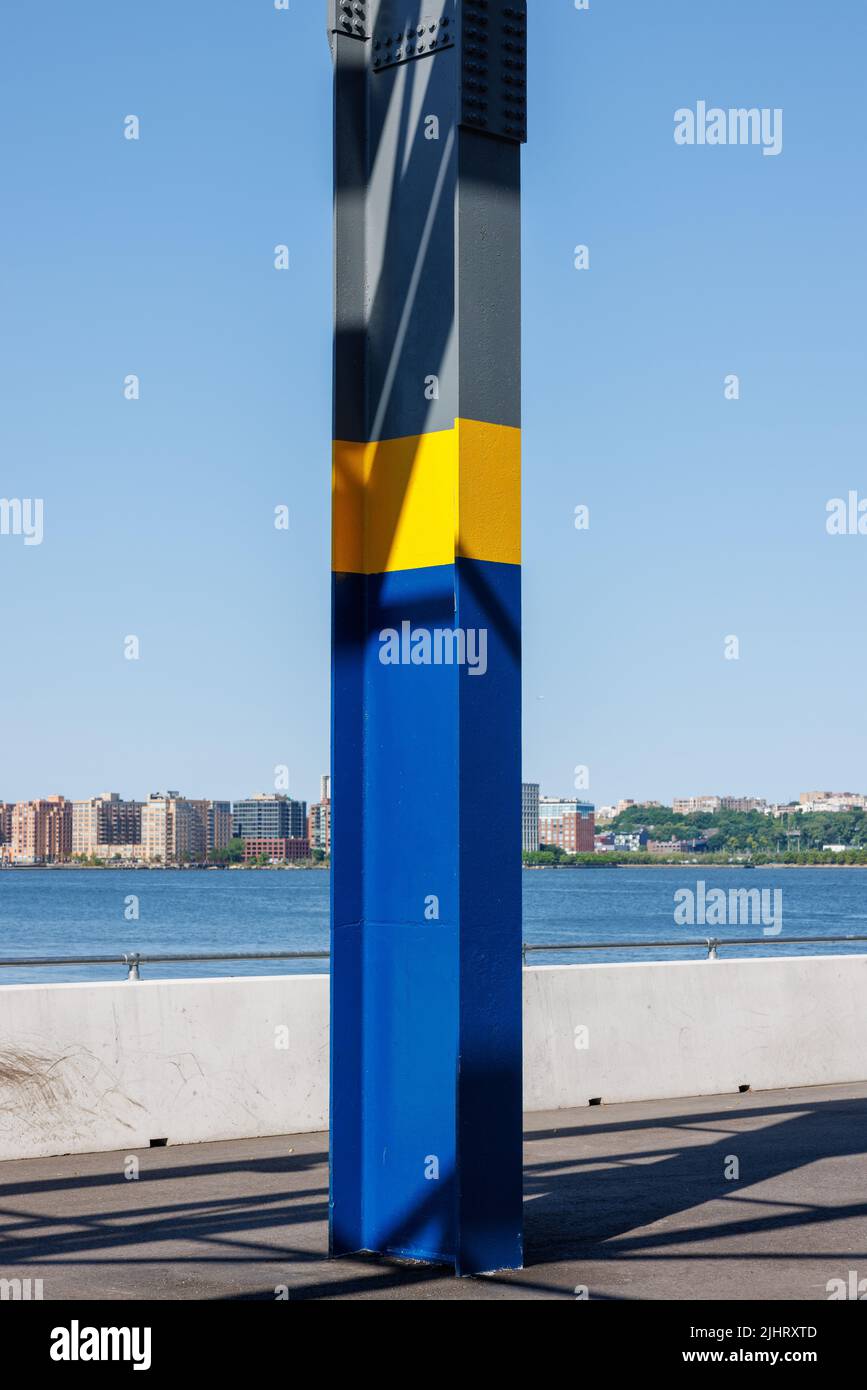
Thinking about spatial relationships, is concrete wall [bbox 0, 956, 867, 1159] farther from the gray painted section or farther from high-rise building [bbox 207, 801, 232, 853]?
high-rise building [bbox 207, 801, 232, 853]

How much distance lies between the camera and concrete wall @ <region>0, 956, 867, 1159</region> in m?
11.5

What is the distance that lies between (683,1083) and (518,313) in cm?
823

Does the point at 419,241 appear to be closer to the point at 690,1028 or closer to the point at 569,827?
the point at 690,1028

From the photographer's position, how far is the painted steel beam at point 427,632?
8.17m

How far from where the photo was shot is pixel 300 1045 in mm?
12602

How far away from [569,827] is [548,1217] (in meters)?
160

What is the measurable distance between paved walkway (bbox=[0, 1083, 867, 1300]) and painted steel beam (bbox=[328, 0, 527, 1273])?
0.51 metres

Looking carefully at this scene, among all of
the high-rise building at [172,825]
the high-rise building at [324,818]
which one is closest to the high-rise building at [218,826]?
the high-rise building at [172,825]

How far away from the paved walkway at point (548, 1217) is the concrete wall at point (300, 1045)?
280 mm

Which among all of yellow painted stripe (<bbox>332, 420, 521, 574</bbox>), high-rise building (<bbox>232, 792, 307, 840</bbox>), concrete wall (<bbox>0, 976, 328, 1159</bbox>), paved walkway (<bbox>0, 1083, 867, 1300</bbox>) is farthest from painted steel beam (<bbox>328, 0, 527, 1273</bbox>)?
high-rise building (<bbox>232, 792, 307, 840</bbox>)

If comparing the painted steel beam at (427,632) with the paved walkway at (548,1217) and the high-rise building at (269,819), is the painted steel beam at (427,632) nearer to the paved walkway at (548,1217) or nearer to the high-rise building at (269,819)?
the paved walkway at (548,1217)

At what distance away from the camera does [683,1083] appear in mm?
14656

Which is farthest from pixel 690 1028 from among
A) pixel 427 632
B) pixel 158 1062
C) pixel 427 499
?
pixel 427 499
